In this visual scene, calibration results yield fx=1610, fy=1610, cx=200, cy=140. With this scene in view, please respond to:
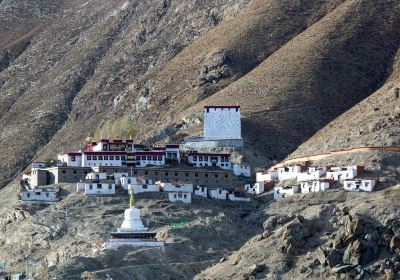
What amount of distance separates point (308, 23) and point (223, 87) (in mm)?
19796

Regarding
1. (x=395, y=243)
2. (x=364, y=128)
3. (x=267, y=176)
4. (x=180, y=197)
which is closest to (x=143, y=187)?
(x=180, y=197)

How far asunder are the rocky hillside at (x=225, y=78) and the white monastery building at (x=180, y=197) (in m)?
19.1

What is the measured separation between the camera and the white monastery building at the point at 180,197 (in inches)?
4717

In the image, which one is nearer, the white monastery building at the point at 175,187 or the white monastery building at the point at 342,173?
the white monastery building at the point at 342,173

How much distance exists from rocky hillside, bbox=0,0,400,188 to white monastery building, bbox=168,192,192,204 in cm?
1913

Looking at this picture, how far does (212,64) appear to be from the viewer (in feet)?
557

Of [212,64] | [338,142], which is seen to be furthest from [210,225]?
[212,64]

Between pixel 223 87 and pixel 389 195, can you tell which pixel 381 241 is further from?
pixel 223 87

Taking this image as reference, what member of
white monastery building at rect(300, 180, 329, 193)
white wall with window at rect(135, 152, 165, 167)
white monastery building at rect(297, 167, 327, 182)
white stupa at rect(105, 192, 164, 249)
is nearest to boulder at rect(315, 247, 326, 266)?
white stupa at rect(105, 192, 164, 249)

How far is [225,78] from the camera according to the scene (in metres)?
166

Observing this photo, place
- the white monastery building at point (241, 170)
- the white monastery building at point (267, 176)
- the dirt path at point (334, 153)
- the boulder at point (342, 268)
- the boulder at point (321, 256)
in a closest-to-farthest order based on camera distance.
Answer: the boulder at point (342, 268), the boulder at point (321, 256), the dirt path at point (334, 153), the white monastery building at point (267, 176), the white monastery building at point (241, 170)

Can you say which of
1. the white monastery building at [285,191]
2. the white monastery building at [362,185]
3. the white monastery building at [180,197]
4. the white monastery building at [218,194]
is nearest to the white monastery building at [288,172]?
the white monastery building at [285,191]

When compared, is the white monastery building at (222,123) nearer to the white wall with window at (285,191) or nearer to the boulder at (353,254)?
the white wall with window at (285,191)

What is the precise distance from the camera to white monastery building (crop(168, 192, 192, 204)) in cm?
11981
